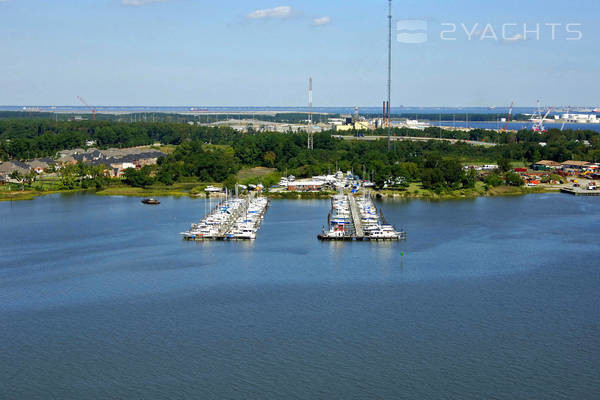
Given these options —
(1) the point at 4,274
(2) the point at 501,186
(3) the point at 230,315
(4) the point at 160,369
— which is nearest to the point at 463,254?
(3) the point at 230,315

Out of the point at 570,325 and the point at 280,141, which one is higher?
the point at 280,141

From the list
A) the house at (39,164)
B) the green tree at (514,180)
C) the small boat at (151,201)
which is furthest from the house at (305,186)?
the house at (39,164)

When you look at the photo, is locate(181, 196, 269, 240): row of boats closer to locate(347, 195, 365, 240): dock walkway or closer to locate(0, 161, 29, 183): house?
locate(347, 195, 365, 240): dock walkway

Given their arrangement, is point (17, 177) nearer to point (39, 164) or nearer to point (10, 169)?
point (10, 169)

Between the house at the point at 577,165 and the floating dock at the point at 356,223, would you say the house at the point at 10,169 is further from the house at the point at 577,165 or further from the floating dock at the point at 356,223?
the house at the point at 577,165

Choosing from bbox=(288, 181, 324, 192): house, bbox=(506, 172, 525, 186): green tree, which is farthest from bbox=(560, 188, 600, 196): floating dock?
bbox=(288, 181, 324, 192): house

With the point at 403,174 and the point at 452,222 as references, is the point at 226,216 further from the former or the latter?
the point at 403,174
